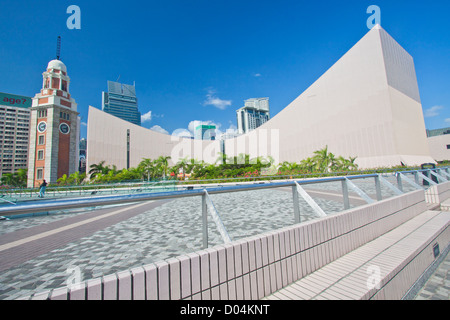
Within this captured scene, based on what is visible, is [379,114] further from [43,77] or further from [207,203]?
[43,77]

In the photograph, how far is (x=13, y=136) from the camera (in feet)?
276

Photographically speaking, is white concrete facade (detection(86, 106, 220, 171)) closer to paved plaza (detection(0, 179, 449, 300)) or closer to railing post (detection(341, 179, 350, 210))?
paved plaza (detection(0, 179, 449, 300))

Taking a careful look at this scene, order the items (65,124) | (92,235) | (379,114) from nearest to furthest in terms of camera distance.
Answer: (92,235), (379,114), (65,124)

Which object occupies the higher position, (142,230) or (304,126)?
(304,126)

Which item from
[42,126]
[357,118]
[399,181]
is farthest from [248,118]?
[399,181]

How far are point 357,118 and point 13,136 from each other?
11762 centimetres

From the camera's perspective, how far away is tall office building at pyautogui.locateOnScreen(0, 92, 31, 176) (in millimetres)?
79500

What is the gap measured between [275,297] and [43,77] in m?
52.9

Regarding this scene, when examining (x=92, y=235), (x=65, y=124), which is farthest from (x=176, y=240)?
(x=65, y=124)

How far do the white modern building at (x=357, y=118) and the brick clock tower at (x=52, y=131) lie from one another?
10.2 feet

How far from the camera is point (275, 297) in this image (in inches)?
63.0

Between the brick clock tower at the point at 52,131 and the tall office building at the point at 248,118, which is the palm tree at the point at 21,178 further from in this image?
the tall office building at the point at 248,118

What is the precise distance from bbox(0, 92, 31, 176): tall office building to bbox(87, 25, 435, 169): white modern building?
63672mm

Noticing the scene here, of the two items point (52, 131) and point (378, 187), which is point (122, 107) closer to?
point (52, 131)
